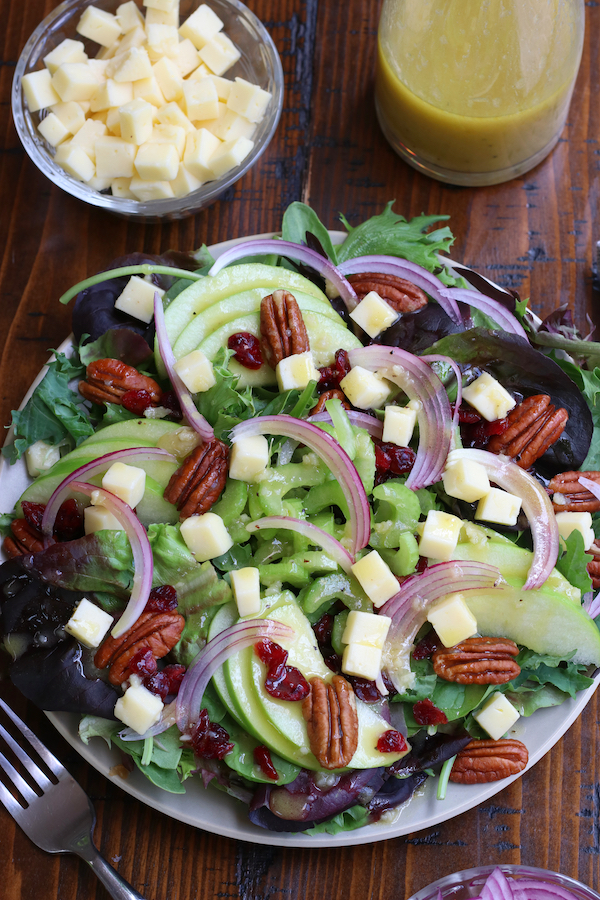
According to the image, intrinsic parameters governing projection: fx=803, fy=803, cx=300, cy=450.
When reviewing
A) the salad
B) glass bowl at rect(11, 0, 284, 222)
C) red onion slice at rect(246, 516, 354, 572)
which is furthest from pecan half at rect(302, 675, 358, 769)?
glass bowl at rect(11, 0, 284, 222)

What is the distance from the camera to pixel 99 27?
2.29 m

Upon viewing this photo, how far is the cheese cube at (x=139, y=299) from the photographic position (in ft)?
6.55

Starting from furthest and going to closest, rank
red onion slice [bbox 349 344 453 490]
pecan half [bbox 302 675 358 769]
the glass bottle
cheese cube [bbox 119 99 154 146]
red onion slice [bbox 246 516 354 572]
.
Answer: cheese cube [bbox 119 99 154 146] < the glass bottle < red onion slice [bbox 349 344 453 490] < red onion slice [bbox 246 516 354 572] < pecan half [bbox 302 675 358 769]

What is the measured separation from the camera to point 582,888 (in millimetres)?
1755

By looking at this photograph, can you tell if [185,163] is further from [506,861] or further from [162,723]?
[506,861]

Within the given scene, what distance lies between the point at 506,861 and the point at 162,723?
3.08ft

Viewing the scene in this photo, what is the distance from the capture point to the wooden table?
6.48ft

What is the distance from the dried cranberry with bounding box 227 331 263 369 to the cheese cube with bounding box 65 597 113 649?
2.15ft

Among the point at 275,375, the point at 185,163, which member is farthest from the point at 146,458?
the point at 185,163

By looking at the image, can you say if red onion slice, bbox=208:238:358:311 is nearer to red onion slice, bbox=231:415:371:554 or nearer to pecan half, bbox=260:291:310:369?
pecan half, bbox=260:291:310:369

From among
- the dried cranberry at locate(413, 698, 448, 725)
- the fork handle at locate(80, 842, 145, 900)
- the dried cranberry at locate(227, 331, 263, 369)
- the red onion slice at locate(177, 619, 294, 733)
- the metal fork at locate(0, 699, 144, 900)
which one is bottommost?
the fork handle at locate(80, 842, 145, 900)

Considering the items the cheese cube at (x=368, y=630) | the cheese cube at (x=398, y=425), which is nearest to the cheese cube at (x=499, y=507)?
the cheese cube at (x=398, y=425)

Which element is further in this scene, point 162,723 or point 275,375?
point 275,375

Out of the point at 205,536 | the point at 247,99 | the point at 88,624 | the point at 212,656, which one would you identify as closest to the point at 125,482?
the point at 205,536
